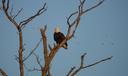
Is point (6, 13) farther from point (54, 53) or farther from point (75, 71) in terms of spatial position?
point (75, 71)

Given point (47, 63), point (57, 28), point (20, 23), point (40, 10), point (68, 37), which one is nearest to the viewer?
point (47, 63)

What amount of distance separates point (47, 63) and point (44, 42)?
33 cm

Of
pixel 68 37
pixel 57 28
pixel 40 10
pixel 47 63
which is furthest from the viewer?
pixel 57 28

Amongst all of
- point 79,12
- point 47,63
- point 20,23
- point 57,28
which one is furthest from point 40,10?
point 57,28

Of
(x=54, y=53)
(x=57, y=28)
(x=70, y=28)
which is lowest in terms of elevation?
(x=57, y=28)

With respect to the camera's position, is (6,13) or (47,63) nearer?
(47,63)

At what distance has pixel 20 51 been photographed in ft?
12.2

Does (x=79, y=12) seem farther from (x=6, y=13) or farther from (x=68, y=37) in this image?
(x=6, y=13)

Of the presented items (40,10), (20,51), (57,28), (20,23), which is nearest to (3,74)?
(20,51)

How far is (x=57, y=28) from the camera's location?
8234mm

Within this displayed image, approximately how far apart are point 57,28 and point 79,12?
15.0ft

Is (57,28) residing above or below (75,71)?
below

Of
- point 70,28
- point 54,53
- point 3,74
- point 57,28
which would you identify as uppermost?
point 70,28

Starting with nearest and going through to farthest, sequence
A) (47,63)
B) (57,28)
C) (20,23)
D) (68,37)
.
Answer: (47,63) < (68,37) < (20,23) < (57,28)
